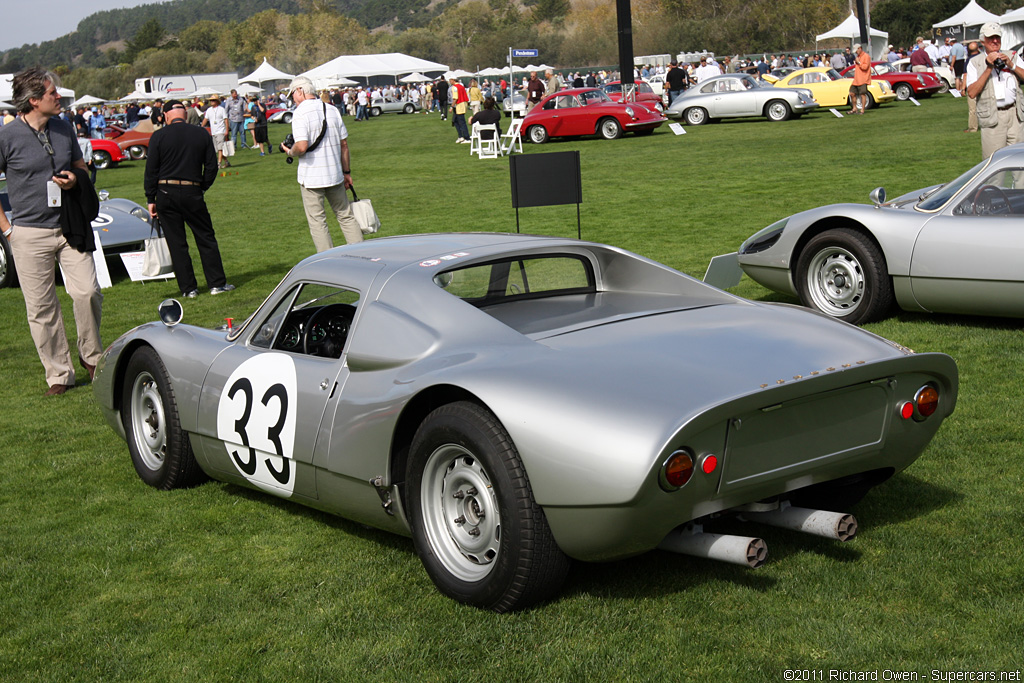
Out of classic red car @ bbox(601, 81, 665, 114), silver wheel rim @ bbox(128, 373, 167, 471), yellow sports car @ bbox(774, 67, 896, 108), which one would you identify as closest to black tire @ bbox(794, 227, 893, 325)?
silver wheel rim @ bbox(128, 373, 167, 471)

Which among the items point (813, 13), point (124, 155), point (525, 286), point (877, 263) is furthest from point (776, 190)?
point (813, 13)

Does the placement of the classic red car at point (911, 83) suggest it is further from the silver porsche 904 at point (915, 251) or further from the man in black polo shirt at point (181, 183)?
the silver porsche 904 at point (915, 251)

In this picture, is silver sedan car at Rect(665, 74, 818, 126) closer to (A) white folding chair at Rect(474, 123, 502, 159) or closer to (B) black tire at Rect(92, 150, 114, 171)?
(A) white folding chair at Rect(474, 123, 502, 159)

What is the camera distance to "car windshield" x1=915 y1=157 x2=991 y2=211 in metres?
7.38

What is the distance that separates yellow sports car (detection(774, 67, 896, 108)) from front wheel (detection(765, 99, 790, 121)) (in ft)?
3.72

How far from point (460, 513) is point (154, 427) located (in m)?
2.39

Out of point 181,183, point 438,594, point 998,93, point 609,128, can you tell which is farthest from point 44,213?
point 609,128

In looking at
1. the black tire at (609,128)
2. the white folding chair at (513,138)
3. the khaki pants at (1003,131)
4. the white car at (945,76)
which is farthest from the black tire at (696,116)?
the khaki pants at (1003,131)

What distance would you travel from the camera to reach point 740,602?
3629 millimetres

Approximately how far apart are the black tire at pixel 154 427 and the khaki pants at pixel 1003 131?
8861 millimetres

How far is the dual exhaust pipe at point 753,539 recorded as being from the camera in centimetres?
334

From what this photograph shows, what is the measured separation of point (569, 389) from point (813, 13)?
108 meters

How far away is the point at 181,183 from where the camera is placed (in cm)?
1073

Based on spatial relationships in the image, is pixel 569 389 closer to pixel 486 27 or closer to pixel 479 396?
pixel 479 396
